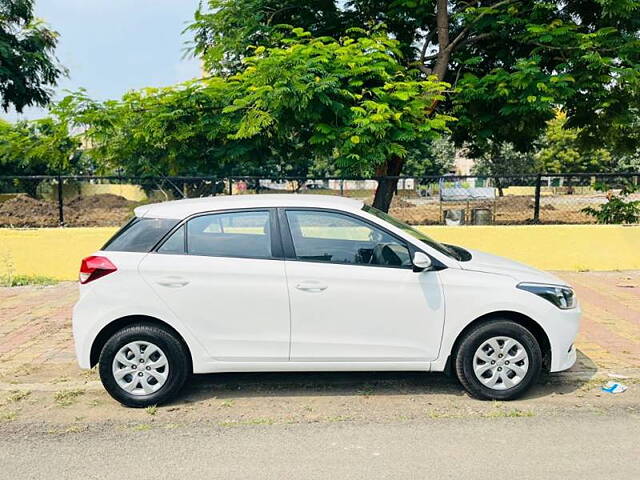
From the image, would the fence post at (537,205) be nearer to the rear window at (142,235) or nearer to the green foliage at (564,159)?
the rear window at (142,235)

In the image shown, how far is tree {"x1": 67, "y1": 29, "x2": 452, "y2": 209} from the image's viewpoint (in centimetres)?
864

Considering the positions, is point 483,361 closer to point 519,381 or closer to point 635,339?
point 519,381

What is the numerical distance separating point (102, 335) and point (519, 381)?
3.42 metres

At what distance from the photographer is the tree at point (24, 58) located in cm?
2106

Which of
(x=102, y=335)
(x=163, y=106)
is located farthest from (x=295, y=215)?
(x=163, y=106)

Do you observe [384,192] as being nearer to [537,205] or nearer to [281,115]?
[281,115]

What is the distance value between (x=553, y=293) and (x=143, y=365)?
3.40 m

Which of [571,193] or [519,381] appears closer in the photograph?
[519,381]

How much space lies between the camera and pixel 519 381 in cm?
459

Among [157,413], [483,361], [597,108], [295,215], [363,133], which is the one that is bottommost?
[157,413]

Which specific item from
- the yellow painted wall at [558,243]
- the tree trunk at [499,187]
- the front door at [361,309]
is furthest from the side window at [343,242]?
the tree trunk at [499,187]

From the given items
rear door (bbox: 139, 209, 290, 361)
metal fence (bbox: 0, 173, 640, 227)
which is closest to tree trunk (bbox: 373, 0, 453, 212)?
metal fence (bbox: 0, 173, 640, 227)

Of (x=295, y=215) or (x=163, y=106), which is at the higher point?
(x=163, y=106)

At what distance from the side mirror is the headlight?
0.79 metres
